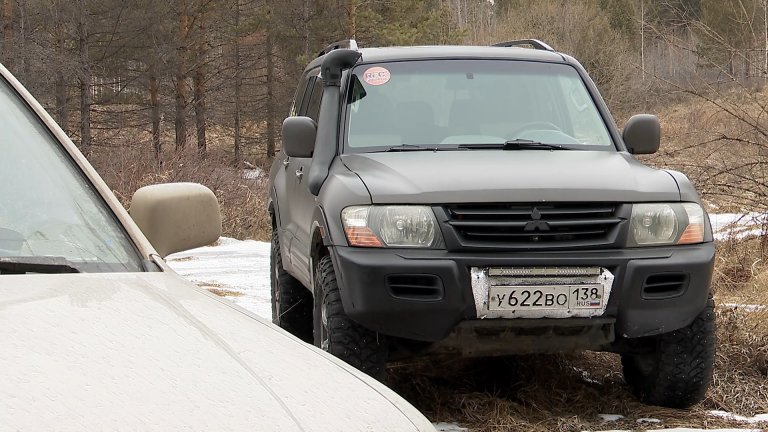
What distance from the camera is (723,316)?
21.1 feet

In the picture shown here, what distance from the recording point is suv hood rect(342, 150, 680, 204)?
477 centimetres

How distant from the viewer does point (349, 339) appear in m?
4.91

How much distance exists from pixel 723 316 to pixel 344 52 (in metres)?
2.61

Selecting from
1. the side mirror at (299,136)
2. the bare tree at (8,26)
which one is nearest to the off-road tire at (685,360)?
the side mirror at (299,136)

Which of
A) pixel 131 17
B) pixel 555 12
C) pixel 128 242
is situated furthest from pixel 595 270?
pixel 555 12

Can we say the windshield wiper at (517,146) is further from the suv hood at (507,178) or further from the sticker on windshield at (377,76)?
the sticker on windshield at (377,76)

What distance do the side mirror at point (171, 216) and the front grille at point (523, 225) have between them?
81.9 inches

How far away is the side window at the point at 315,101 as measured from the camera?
21.1 ft

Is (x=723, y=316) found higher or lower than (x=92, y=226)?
lower

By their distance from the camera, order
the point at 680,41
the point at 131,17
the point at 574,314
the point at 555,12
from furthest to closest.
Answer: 1. the point at 555,12
2. the point at 131,17
3. the point at 680,41
4. the point at 574,314

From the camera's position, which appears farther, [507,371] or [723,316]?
[723,316]

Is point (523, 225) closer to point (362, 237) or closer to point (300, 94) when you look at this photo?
point (362, 237)

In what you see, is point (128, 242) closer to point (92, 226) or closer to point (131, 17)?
point (92, 226)

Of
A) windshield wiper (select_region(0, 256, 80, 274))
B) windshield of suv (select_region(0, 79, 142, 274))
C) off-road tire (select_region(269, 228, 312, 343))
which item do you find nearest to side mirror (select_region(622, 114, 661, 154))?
off-road tire (select_region(269, 228, 312, 343))
